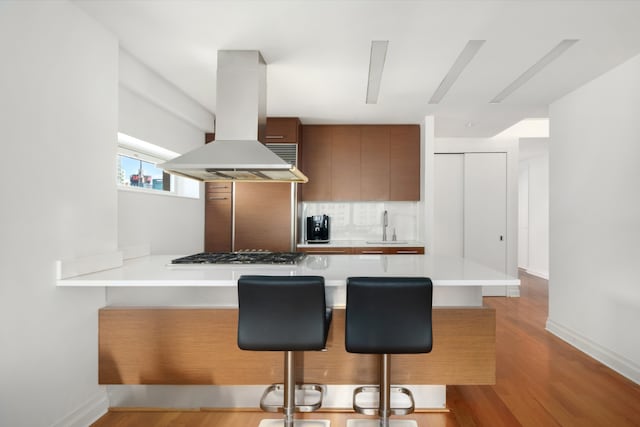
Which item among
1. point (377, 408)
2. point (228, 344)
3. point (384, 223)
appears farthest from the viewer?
point (384, 223)

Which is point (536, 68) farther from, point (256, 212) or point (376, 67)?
point (256, 212)

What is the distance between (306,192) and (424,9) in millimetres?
3041

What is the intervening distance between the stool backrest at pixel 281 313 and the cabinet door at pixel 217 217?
9.94 feet

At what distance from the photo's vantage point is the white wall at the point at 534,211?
761cm

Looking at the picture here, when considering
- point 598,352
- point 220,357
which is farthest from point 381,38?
point 598,352

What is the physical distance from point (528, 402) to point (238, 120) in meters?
2.81

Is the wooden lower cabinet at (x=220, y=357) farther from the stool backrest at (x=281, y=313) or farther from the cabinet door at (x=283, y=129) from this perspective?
the cabinet door at (x=283, y=129)

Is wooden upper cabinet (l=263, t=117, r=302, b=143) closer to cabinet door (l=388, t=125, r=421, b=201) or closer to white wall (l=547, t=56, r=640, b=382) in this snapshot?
cabinet door (l=388, t=125, r=421, b=201)

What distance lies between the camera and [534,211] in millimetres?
7941

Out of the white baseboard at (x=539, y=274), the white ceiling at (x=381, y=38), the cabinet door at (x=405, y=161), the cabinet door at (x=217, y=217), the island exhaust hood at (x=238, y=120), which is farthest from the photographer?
the white baseboard at (x=539, y=274)

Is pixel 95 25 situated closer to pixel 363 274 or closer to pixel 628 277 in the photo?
pixel 363 274

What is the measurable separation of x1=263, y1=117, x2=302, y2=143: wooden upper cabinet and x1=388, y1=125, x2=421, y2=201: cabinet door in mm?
1301

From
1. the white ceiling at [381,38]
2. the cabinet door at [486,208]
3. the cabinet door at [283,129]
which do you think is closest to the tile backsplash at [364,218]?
the cabinet door at [283,129]

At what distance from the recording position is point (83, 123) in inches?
87.3
